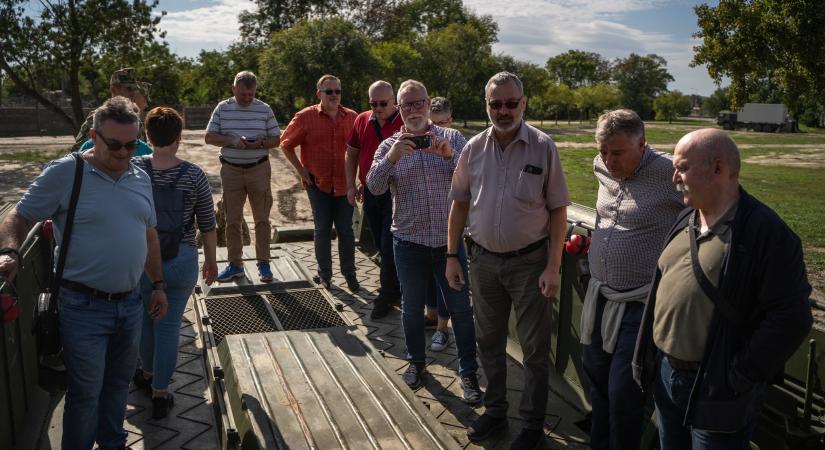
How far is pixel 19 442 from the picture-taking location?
3469 millimetres

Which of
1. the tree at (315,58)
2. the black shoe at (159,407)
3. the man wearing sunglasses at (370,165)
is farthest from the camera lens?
the tree at (315,58)

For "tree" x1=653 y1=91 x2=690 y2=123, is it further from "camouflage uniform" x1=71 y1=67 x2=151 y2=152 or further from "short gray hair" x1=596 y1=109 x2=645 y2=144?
"short gray hair" x1=596 y1=109 x2=645 y2=144

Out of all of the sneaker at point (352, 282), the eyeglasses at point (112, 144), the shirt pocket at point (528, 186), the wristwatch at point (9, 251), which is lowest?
the sneaker at point (352, 282)

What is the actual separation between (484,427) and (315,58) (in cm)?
2592

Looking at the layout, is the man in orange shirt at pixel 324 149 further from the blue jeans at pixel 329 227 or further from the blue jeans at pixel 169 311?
the blue jeans at pixel 169 311

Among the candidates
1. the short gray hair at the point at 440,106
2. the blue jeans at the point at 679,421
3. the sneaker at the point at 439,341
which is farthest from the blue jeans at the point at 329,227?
the blue jeans at the point at 679,421

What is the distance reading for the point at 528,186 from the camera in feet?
11.9

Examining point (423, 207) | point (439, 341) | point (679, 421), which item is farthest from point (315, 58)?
point (679, 421)

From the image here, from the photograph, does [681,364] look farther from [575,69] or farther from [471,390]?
[575,69]

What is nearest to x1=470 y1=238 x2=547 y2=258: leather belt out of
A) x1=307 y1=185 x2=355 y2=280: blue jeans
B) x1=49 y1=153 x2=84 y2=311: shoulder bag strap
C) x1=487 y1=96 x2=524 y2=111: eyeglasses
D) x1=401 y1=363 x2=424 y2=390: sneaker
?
x1=487 y1=96 x2=524 y2=111: eyeglasses

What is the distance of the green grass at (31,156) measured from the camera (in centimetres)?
2294

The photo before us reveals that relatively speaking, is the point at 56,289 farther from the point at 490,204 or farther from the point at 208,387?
the point at 490,204

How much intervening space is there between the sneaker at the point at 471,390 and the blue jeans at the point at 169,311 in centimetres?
183

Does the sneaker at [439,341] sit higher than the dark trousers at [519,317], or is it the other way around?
the dark trousers at [519,317]
